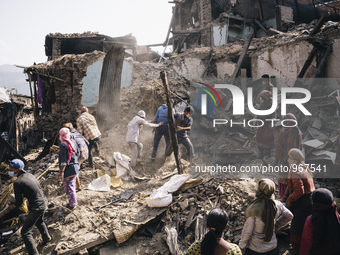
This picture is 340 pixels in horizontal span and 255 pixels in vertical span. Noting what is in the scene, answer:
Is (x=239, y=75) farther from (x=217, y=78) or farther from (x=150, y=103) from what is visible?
(x=150, y=103)

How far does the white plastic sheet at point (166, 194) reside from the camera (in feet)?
15.8

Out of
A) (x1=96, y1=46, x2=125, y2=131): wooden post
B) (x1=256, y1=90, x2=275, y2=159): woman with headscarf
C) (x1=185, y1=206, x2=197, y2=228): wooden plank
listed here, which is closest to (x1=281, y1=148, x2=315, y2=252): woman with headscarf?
(x1=185, y1=206, x2=197, y2=228): wooden plank

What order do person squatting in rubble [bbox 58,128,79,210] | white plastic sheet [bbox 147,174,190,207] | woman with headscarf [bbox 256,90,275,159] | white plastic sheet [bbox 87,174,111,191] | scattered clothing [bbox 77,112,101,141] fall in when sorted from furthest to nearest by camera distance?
scattered clothing [bbox 77,112,101,141] → woman with headscarf [bbox 256,90,275,159] → white plastic sheet [bbox 87,174,111,191] → white plastic sheet [bbox 147,174,190,207] → person squatting in rubble [bbox 58,128,79,210]

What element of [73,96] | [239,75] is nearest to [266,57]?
[239,75]

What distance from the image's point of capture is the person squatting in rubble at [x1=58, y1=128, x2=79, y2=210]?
15.4ft

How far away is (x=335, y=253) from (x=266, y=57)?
928cm

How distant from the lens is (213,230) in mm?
2217

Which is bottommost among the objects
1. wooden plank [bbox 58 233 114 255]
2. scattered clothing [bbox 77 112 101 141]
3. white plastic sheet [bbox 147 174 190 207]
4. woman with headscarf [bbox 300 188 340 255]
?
wooden plank [bbox 58 233 114 255]

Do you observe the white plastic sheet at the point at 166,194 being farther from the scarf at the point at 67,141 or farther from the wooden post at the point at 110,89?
the wooden post at the point at 110,89

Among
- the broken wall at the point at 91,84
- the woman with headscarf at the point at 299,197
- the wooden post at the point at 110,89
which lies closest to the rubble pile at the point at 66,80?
the broken wall at the point at 91,84

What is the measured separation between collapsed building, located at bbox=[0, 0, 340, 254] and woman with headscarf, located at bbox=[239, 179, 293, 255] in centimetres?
135

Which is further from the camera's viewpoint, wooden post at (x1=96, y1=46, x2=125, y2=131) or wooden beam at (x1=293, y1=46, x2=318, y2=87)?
wooden beam at (x1=293, y1=46, x2=318, y2=87)

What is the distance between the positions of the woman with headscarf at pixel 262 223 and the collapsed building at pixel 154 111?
135 cm

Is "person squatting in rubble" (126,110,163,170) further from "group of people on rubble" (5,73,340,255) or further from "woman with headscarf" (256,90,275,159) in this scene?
"woman with headscarf" (256,90,275,159)
